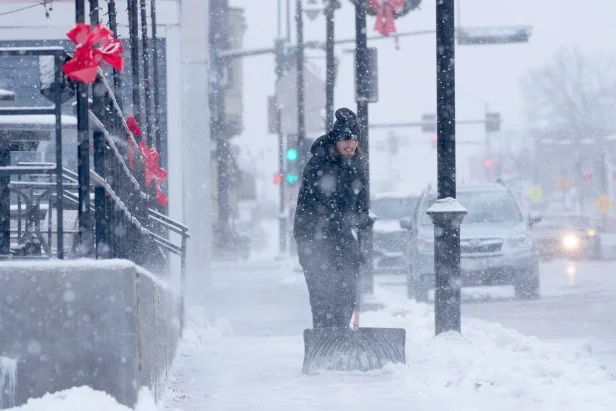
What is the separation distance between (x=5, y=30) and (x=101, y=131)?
10458 millimetres

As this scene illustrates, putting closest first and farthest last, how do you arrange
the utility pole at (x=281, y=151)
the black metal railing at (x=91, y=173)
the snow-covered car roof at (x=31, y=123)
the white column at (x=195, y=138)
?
the black metal railing at (x=91, y=173), the snow-covered car roof at (x=31, y=123), the white column at (x=195, y=138), the utility pole at (x=281, y=151)

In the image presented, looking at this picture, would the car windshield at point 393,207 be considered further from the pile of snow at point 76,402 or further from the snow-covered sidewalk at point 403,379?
the pile of snow at point 76,402

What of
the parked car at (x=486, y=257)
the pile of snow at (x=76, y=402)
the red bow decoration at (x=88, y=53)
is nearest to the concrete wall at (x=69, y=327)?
the pile of snow at (x=76, y=402)

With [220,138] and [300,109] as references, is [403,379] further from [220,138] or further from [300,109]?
[220,138]

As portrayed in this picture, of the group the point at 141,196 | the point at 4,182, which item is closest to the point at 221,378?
the point at 141,196

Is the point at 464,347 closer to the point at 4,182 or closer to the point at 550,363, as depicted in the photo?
the point at 550,363

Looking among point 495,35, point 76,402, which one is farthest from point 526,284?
point 495,35

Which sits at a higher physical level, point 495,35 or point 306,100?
point 495,35

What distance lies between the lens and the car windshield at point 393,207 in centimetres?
2569

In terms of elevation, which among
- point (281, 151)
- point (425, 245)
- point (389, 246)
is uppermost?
point (281, 151)

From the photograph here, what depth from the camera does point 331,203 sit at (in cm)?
857

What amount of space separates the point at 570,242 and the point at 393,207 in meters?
6.28

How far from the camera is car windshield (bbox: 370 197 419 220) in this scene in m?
25.7

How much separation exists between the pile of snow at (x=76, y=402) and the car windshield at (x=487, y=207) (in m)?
12.6
